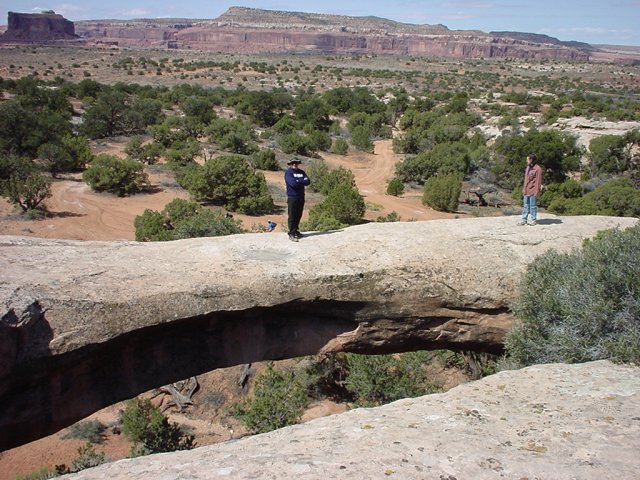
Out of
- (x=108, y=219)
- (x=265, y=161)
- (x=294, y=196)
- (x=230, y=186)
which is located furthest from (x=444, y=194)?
(x=294, y=196)

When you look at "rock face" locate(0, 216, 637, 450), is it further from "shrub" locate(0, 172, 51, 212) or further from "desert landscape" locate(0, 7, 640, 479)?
"shrub" locate(0, 172, 51, 212)

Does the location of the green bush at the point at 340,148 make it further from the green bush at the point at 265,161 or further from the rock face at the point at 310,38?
the rock face at the point at 310,38

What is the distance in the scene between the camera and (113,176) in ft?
75.9

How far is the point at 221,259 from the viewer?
8.39 metres

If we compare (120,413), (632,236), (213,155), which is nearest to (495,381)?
(632,236)

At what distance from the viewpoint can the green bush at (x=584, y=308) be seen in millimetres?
6645

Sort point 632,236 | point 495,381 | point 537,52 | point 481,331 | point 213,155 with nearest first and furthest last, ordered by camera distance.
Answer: point 495,381 → point 632,236 → point 481,331 → point 213,155 → point 537,52

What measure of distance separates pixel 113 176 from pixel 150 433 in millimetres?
15809

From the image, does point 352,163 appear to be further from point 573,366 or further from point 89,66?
point 89,66

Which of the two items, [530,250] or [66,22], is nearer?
[530,250]

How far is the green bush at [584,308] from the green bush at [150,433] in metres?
6.32

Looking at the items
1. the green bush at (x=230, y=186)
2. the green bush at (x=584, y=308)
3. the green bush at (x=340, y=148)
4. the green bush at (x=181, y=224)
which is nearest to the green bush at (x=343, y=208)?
the green bush at (x=230, y=186)

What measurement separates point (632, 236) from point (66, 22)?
173 m

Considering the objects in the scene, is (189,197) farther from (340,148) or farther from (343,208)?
(340,148)
